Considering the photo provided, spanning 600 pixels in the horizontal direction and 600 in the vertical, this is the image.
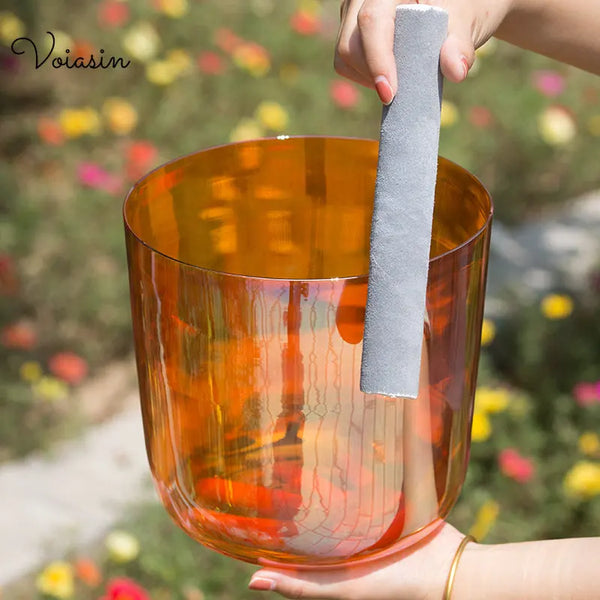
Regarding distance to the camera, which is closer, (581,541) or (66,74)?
(581,541)

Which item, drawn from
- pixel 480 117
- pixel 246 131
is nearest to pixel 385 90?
pixel 246 131

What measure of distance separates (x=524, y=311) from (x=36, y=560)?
1.21 m

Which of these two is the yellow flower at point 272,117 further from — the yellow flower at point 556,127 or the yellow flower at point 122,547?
the yellow flower at point 122,547

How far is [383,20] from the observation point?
0.62 meters

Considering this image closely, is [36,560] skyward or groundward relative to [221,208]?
groundward

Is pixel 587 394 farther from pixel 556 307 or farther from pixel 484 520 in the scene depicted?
pixel 484 520

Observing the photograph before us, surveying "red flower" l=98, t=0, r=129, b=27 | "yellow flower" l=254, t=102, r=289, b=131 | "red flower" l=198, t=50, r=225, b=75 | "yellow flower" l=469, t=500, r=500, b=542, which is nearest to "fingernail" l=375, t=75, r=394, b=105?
"yellow flower" l=469, t=500, r=500, b=542

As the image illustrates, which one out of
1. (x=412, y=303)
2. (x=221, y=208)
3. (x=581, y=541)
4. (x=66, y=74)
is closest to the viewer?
(x=412, y=303)

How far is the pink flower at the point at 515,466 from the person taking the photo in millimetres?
1683

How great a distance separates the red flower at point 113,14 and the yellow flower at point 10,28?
0.25 m

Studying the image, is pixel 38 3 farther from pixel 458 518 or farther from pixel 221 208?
pixel 221 208

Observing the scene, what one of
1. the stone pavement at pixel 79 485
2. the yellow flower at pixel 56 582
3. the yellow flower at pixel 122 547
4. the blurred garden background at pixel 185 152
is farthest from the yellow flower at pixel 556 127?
the yellow flower at pixel 56 582

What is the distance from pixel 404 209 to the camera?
1.89ft

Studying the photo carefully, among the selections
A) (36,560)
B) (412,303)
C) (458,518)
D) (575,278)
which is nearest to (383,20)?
(412,303)
